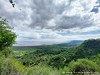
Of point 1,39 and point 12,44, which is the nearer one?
point 1,39

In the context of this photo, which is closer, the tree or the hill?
the hill

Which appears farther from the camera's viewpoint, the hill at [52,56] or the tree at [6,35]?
the tree at [6,35]

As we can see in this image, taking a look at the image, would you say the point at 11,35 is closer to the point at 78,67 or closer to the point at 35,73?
the point at 78,67

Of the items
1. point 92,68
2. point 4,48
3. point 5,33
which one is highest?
point 5,33

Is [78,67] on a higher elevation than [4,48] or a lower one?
lower

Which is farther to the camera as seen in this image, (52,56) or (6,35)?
(52,56)

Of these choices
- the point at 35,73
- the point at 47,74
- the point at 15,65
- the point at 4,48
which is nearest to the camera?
the point at 35,73

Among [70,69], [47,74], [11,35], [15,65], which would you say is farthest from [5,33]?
[47,74]

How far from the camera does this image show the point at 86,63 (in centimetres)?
1263

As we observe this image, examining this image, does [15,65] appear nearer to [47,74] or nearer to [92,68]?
[47,74]

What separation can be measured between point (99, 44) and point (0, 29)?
58163mm

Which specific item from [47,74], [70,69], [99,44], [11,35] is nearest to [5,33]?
[11,35]

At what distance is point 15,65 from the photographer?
29.1 ft

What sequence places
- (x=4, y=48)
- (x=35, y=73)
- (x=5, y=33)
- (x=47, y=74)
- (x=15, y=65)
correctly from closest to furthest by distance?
(x=35, y=73) → (x=47, y=74) → (x=15, y=65) → (x=4, y=48) → (x=5, y=33)
